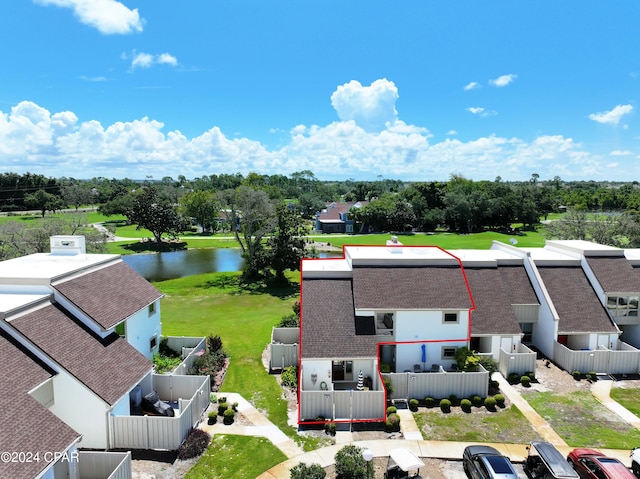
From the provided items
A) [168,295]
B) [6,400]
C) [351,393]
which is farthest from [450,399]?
[168,295]

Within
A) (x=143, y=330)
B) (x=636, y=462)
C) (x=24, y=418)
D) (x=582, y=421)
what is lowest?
(x=582, y=421)

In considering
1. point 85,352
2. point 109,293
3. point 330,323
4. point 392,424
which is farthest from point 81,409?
point 392,424

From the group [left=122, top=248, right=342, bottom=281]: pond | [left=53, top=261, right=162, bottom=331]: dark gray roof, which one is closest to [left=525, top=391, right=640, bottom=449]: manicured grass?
[left=53, top=261, right=162, bottom=331]: dark gray roof

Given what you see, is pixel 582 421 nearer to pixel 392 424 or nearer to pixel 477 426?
pixel 477 426

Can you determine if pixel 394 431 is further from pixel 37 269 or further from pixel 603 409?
pixel 37 269

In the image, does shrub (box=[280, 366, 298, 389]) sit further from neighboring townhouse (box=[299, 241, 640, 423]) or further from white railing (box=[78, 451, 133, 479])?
white railing (box=[78, 451, 133, 479])
